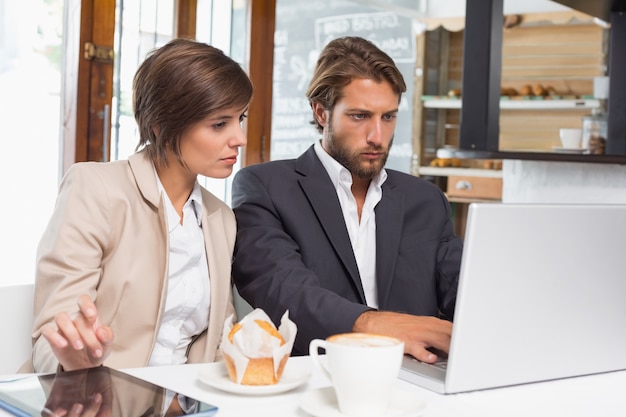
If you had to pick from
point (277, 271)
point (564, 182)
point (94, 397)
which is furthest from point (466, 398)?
point (564, 182)

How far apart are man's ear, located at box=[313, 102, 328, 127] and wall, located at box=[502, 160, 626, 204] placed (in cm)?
174

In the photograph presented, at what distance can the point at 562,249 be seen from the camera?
121 cm

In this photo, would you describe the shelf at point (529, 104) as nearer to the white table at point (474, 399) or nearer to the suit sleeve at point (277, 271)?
the suit sleeve at point (277, 271)

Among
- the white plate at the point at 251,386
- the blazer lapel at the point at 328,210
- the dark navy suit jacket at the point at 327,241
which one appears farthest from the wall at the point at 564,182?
the white plate at the point at 251,386

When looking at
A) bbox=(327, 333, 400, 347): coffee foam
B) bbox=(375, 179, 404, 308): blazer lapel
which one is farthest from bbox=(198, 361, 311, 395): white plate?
bbox=(375, 179, 404, 308): blazer lapel

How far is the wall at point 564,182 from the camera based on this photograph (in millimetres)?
3588

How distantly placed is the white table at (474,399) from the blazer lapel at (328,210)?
0.64 metres

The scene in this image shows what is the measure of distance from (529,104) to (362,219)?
3473 millimetres

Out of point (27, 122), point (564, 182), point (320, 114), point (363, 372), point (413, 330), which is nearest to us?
point (363, 372)

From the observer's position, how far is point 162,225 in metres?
1.66

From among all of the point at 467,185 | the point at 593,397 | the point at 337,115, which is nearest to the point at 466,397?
the point at 593,397

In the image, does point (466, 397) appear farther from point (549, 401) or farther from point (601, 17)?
point (601, 17)

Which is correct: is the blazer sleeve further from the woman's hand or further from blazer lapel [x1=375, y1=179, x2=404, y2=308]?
blazer lapel [x1=375, y1=179, x2=404, y2=308]

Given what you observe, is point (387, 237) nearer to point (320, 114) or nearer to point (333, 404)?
point (320, 114)
